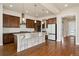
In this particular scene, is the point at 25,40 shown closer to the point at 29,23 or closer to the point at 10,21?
the point at 10,21

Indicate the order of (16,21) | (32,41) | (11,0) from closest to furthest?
(11,0) → (32,41) → (16,21)

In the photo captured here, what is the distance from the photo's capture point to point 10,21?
8156 mm

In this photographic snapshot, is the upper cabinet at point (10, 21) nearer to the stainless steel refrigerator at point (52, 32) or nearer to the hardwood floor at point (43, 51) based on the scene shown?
the hardwood floor at point (43, 51)

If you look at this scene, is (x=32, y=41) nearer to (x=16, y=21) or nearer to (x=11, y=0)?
(x=16, y=21)

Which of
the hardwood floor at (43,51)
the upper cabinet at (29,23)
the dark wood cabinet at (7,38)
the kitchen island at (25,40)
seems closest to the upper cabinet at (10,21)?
the dark wood cabinet at (7,38)

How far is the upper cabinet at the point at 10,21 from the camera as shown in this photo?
769cm

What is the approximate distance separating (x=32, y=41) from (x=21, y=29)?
308 centimetres

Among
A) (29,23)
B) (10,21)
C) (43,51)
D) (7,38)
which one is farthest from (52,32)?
(43,51)

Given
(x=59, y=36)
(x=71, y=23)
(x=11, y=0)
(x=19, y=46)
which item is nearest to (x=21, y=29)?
(x=59, y=36)

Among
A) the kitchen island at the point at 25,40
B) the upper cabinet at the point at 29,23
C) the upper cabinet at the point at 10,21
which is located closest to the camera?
the kitchen island at the point at 25,40

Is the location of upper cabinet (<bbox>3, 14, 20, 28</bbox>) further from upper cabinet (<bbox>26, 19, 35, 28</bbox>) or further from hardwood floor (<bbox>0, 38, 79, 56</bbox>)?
hardwood floor (<bbox>0, 38, 79, 56</bbox>)

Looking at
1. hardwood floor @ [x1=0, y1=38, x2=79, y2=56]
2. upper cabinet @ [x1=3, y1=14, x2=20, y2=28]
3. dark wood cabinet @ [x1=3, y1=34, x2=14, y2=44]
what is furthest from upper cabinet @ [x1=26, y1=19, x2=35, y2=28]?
hardwood floor @ [x1=0, y1=38, x2=79, y2=56]

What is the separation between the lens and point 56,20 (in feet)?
31.1

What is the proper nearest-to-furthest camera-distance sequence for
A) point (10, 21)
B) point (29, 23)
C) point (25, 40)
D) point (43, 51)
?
point (43, 51)
point (25, 40)
point (10, 21)
point (29, 23)
